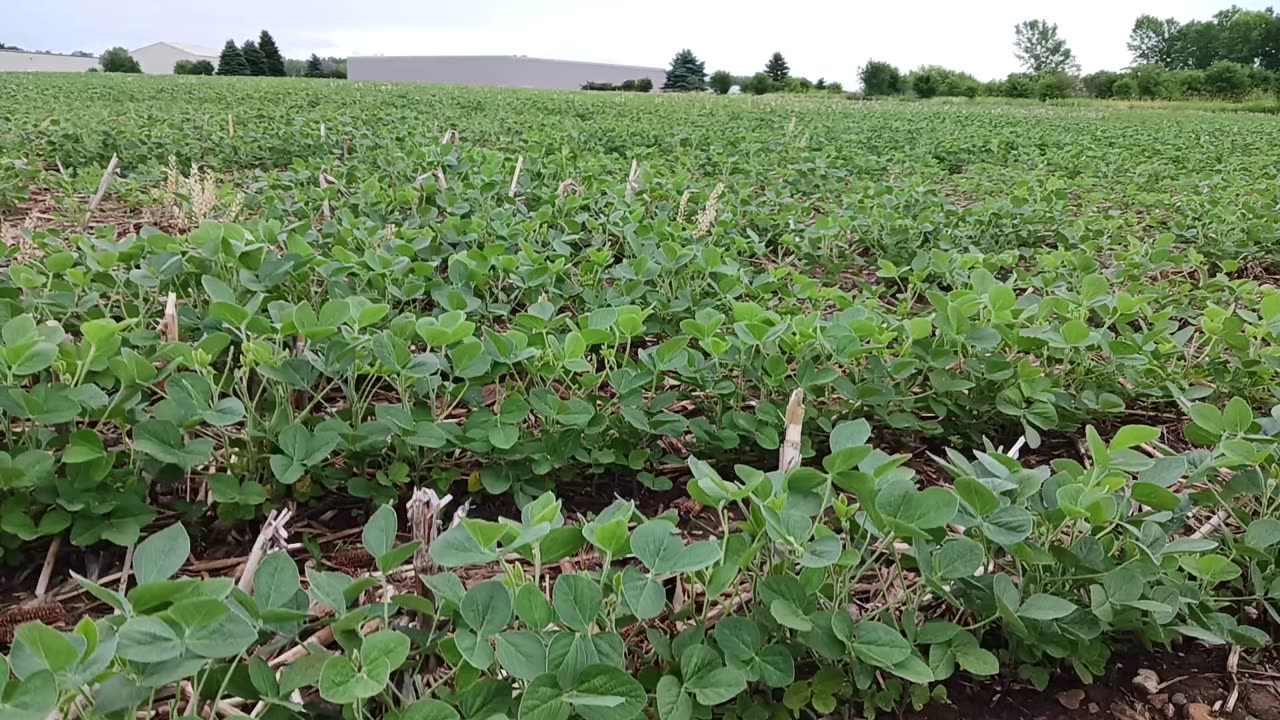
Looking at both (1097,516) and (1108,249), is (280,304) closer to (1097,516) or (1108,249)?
(1097,516)

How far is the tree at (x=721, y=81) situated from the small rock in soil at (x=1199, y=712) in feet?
148

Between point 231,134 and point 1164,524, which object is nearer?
point 1164,524

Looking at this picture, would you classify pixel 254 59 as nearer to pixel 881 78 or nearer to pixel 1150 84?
pixel 881 78

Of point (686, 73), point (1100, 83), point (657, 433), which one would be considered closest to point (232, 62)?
point (686, 73)

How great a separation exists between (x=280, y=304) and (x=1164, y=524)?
165cm

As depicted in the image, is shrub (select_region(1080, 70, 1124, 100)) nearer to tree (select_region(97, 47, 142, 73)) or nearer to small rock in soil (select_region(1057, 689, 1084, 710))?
small rock in soil (select_region(1057, 689, 1084, 710))

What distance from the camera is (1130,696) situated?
1.17 metres

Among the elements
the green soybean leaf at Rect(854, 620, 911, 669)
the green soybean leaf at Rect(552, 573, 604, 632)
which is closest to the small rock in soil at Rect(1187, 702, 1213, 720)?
the green soybean leaf at Rect(854, 620, 911, 669)

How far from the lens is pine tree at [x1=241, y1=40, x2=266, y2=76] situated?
44406 millimetres

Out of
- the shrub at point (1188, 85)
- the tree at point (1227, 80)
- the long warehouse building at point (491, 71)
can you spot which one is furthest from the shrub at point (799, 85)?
the long warehouse building at point (491, 71)

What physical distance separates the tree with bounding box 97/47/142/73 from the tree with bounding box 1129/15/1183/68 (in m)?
76.2

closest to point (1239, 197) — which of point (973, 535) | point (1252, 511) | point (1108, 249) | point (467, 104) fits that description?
point (1108, 249)

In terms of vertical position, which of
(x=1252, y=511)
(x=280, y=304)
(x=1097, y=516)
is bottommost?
(x=1252, y=511)

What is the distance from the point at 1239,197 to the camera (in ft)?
15.2
